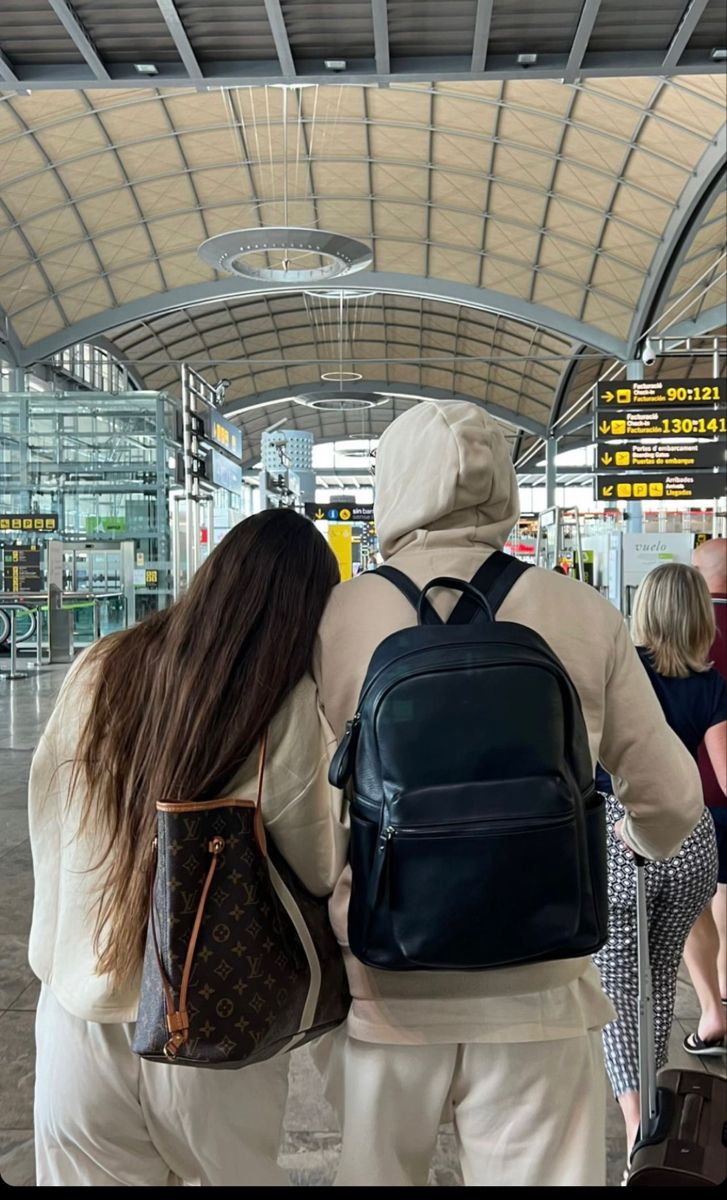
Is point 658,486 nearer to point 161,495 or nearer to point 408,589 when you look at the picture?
point 161,495

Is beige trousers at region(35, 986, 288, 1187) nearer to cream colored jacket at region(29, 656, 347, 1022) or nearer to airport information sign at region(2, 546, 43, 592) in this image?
cream colored jacket at region(29, 656, 347, 1022)

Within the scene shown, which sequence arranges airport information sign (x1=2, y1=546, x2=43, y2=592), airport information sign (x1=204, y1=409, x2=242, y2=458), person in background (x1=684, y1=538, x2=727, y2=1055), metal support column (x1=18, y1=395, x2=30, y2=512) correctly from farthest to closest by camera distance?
metal support column (x1=18, y1=395, x2=30, y2=512)
airport information sign (x1=204, y1=409, x2=242, y2=458)
airport information sign (x1=2, y1=546, x2=43, y2=592)
person in background (x1=684, y1=538, x2=727, y2=1055)

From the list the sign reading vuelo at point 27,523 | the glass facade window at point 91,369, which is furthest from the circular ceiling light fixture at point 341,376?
the sign reading vuelo at point 27,523

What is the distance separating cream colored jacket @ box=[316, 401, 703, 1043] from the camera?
1.52 m

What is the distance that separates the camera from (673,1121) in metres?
2.41

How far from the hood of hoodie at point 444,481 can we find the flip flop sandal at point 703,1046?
2.55 meters

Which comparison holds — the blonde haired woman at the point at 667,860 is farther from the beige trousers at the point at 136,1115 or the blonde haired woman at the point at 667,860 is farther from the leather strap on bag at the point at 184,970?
the leather strap on bag at the point at 184,970

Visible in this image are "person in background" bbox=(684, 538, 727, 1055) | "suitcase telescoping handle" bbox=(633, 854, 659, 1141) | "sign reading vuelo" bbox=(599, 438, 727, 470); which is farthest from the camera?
"sign reading vuelo" bbox=(599, 438, 727, 470)

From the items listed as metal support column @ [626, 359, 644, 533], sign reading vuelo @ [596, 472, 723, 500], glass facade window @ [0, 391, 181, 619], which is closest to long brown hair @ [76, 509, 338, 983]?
sign reading vuelo @ [596, 472, 723, 500]

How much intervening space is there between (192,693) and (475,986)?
63 centimetres

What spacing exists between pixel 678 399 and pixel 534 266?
46.6 feet

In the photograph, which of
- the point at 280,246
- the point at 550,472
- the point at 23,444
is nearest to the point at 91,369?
the point at 23,444

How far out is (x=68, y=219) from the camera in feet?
85.1

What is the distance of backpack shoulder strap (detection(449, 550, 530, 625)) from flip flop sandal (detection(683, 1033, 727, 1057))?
8.39ft
